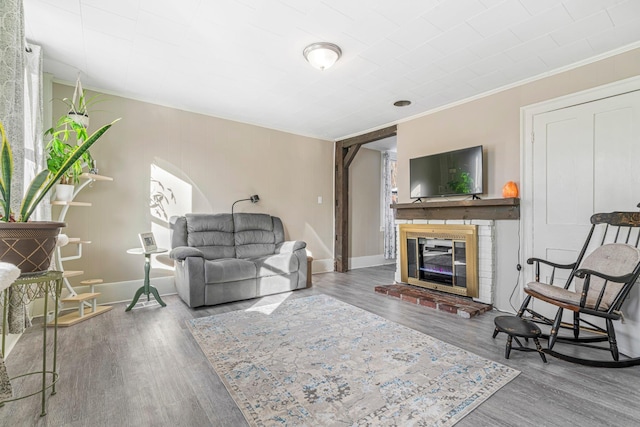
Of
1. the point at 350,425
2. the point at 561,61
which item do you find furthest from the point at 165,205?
the point at 561,61

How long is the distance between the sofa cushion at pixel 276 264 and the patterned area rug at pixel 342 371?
873 millimetres

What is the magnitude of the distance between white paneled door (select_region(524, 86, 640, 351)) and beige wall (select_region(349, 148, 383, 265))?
3145mm

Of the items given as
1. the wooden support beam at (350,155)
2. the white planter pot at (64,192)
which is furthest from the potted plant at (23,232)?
the wooden support beam at (350,155)

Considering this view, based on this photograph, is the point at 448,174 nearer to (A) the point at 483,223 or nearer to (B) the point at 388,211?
(A) the point at 483,223

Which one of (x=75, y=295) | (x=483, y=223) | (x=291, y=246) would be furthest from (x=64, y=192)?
(x=483, y=223)

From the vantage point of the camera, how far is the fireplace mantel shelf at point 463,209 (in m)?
3.23

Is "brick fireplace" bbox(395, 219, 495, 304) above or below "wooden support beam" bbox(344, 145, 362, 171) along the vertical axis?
below

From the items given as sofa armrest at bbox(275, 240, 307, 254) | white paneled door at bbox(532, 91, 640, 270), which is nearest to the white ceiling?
white paneled door at bbox(532, 91, 640, 270)

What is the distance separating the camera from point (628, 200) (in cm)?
251

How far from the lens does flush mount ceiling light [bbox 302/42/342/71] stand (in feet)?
8.34

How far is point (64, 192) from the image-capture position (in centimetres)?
279

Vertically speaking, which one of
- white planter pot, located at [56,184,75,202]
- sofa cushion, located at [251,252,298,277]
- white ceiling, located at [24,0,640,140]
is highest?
white ceiling, located at [24,0,640,140]

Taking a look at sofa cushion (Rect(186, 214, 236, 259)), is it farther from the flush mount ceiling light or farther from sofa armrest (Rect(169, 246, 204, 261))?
the flush mount ceiling light

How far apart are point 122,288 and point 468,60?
4555 millimetres
